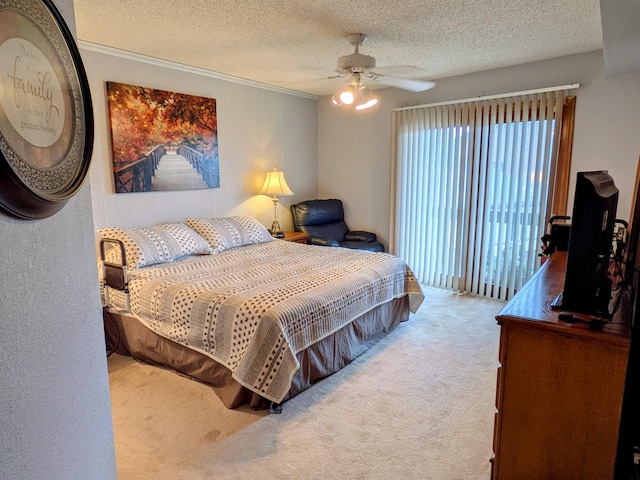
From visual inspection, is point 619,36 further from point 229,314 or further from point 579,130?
point 229,314

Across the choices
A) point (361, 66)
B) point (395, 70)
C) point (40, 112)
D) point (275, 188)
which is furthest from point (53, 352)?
point (275, 188)

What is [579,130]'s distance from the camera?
3.70m

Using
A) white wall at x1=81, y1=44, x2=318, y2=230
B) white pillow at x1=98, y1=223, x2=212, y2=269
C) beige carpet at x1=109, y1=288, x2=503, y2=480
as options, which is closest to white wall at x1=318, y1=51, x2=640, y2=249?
white wall at x1=81, y1=44, x2=318, y2=230

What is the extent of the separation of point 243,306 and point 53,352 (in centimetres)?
139

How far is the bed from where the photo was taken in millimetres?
2324

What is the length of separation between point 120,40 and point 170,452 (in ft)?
9.82

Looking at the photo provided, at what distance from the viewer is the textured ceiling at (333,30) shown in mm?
2518

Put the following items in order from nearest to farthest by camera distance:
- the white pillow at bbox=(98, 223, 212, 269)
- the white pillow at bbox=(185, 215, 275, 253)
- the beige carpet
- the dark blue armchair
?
the beige carpet, the white pillow at bbox=(98, 223, 212, 269), the white pillow at bbox=(185, 215, 275, 253), the dark blue armchair

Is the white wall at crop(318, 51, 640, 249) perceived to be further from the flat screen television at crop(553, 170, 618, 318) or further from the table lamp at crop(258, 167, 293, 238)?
the flat screen television at crop(553, 170, 618, 318)

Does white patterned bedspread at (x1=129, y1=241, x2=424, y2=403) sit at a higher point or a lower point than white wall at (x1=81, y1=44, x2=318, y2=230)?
lower

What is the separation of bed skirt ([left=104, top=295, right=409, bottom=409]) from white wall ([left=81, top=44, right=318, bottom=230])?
3.52ft

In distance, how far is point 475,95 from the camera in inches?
167

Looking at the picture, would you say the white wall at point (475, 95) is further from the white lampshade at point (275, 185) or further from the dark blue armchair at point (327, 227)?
the white lampshade at point (275, 185)

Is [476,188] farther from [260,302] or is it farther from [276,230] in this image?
[260,302]
